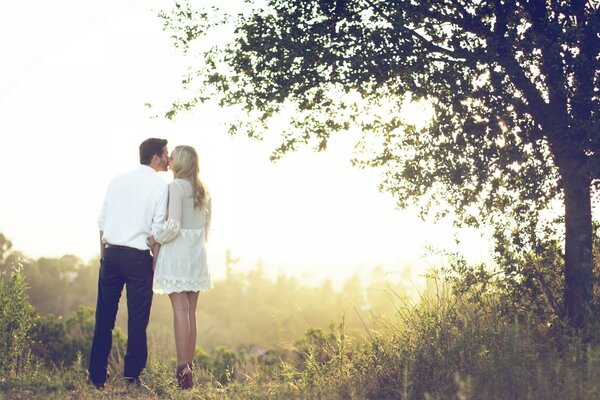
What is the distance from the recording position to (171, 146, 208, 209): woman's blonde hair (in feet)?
26.9

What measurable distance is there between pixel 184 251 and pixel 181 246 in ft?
0.20

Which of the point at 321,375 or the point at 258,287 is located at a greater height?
the point at 258,287

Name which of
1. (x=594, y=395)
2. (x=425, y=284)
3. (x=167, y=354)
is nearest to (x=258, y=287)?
(x=167, y=354)

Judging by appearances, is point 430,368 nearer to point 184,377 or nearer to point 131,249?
point 184,377

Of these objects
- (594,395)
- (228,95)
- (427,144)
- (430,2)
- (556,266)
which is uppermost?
(430,2)

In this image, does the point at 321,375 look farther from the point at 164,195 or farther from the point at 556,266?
the point at 556,266

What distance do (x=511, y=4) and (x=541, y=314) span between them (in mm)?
3674

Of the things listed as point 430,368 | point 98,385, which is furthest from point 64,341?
point 430,368

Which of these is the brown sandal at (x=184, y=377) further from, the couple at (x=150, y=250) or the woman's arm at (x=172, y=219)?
the woman's arm at (x=172, y=219)

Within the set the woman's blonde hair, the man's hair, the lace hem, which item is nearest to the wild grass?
the lace hem

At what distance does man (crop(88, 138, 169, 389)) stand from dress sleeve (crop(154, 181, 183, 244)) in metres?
0.06

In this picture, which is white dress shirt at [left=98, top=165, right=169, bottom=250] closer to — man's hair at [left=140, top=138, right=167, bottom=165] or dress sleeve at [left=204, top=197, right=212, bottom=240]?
man's hair at [left=140, top=138, right=167, bottom=165]

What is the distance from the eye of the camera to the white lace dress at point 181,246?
26.5 ft

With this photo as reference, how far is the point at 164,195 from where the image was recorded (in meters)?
8.11
